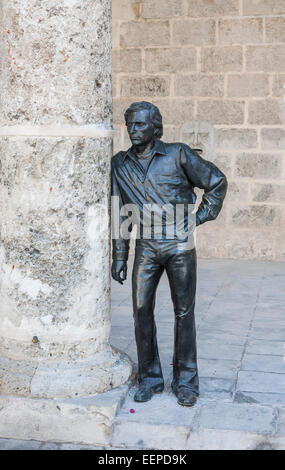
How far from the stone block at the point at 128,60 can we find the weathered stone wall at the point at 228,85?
1 cm

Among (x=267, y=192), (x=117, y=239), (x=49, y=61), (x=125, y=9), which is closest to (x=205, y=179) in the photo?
(x=117, y=239)

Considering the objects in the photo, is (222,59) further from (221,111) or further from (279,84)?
(279,84)

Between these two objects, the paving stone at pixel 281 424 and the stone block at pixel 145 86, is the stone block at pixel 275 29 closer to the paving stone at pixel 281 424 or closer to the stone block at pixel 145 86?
the stone block at pixel 145 86

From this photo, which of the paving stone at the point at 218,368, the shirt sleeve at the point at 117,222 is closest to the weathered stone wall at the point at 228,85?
the paving stone at the point at 218,368

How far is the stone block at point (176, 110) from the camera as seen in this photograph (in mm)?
8328

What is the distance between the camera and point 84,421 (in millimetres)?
3547

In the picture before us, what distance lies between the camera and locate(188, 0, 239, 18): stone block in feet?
26.5

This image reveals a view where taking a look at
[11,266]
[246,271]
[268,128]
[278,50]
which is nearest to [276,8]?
[278,50]

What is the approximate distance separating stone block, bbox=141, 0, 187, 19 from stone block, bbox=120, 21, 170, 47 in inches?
3.8

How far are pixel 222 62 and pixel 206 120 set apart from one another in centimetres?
71

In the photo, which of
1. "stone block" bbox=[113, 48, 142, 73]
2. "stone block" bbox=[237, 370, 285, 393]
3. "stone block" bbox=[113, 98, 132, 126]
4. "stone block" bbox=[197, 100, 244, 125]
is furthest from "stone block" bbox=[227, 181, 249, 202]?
"stone block" bbox=[237, 370, 285, 393]

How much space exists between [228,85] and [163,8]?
4.10 ft

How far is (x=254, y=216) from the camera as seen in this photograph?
824 cm
